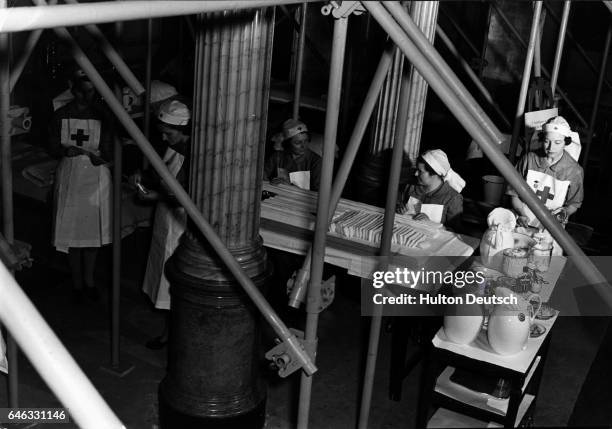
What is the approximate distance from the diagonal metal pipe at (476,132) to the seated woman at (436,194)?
89.5 inches

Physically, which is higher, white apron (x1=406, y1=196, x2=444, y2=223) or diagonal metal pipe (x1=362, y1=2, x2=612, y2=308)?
diagonal metal pipe (x1=362, y1=2, x2=612, y2=308)

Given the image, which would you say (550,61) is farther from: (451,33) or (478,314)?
(478,314)

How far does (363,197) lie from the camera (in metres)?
6.84

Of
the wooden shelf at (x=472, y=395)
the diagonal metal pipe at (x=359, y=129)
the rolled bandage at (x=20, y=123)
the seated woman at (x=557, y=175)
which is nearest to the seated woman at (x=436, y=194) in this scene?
the seated woman at (x=557, y=175)

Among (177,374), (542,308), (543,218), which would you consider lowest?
(177,374)

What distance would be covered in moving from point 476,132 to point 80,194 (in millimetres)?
3720

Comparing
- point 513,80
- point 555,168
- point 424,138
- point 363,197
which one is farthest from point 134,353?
point 513,80

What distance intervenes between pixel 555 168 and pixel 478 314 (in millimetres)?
2364

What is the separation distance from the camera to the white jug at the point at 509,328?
4.18m

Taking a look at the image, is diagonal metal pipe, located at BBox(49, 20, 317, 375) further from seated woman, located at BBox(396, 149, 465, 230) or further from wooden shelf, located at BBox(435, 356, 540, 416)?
seated woman, located at BBox(396, 149, 465, 230)

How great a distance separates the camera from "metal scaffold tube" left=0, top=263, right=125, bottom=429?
141cm

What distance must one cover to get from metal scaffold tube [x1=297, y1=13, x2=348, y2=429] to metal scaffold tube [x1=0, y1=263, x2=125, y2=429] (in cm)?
Answer: 194

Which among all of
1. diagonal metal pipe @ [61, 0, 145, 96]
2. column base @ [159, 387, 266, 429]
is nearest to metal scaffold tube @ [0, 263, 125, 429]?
diagonal metal pipe @ [61, 0, 145, 96]

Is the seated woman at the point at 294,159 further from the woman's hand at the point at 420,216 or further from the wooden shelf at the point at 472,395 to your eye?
the wooden shelf at the point at 472,395
